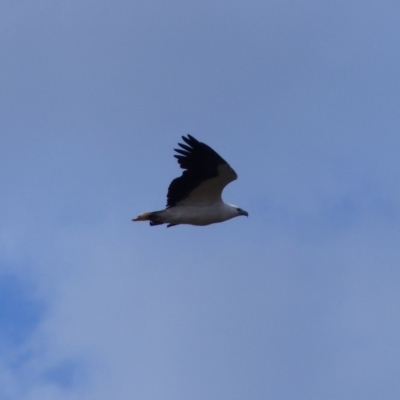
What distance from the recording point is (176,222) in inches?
2084

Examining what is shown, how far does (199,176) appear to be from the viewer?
171ft

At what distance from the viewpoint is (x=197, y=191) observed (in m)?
52.5

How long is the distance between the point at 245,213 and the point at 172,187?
2.38 meters

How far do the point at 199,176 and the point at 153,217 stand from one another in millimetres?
1748

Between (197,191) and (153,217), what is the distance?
134 centimetres

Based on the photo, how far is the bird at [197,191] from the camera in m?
51.8

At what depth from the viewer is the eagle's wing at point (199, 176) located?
2035 inches

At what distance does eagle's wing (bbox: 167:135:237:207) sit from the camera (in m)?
51.7

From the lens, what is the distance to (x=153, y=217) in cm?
5300

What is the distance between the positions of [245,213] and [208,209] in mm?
1349

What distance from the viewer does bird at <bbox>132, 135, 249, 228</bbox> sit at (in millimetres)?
51750

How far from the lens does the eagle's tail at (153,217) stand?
174 ft

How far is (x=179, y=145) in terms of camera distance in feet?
169

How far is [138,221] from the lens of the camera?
53281mm
